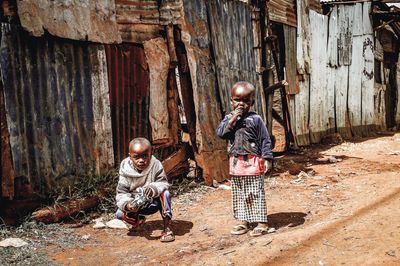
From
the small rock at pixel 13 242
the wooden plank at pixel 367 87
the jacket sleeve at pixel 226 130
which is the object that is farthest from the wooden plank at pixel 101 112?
the wooden plank at pixel 367 87

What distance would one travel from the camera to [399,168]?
7.72 metres

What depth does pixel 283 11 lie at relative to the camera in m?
9.50

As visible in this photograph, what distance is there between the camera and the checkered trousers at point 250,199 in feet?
14.1

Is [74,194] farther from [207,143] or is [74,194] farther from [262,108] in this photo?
[262,108]

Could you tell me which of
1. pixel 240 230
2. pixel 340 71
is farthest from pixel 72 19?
pixel 340 71

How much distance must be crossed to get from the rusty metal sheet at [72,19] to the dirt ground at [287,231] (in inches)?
89.5

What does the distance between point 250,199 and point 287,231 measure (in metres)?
0.48

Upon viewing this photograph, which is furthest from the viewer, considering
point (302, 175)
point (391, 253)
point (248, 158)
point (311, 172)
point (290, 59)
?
point (290, 59)

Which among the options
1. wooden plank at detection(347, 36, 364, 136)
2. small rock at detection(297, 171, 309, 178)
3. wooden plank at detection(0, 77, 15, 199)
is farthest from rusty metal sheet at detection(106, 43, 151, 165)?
wooden plank at detection(347, 36, 364, 136)

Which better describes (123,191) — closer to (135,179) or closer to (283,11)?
(135,179)

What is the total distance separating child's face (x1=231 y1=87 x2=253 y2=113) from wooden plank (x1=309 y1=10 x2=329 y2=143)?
22.9 feet

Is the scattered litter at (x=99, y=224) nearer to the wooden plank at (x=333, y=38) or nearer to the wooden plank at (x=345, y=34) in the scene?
the wooden plank at (x=333, y=38)

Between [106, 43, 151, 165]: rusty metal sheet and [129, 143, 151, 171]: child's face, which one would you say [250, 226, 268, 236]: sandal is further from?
[106, 43, 151, 165]: rusty metal sheet

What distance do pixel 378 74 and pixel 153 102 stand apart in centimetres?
1019
